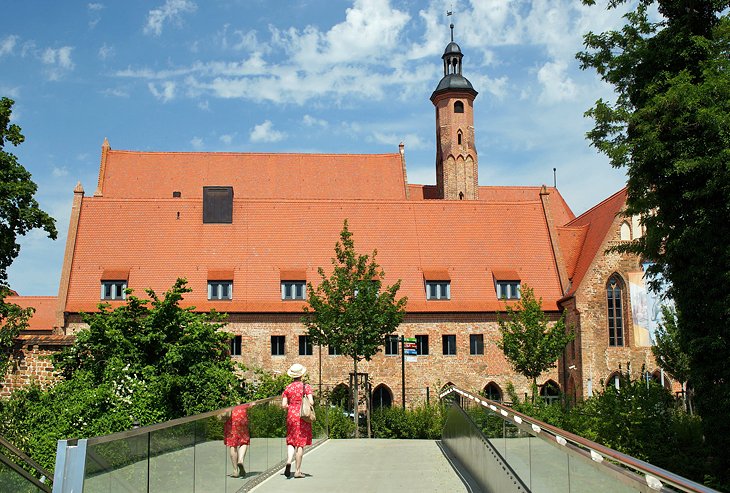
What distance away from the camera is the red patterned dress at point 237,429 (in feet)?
33.9

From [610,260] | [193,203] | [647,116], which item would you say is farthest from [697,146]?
[193,203]

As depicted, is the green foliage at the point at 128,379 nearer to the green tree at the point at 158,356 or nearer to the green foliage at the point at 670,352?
the green tree at the point at 158,356

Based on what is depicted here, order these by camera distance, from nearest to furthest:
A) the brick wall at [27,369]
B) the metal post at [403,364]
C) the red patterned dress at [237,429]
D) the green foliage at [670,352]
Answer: the red patterned dress at [237,429], the brick wall at [27,369], the green foliage at [670,352], the metal post at [403,364]

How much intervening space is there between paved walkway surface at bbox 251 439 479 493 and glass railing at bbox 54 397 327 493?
55cm

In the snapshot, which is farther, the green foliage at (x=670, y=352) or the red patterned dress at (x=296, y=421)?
the green foliage at (x=670, y=352)

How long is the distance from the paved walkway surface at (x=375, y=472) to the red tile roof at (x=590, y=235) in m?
23.8

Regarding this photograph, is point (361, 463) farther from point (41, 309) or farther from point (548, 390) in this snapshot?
point (41, 309)

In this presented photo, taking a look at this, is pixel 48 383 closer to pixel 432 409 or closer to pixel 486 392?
pixel 432 409

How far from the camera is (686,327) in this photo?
1722 centimetres

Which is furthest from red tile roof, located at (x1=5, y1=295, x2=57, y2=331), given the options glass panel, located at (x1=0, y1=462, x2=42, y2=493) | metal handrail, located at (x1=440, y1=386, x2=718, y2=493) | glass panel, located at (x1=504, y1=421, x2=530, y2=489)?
metal handrail, located at (x1=440, y1=386, x2=718, y2=493)

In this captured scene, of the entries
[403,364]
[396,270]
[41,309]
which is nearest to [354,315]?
[403,364]

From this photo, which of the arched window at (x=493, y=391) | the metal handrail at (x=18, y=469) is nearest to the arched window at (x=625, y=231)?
the arched window at (x=493, y=391)

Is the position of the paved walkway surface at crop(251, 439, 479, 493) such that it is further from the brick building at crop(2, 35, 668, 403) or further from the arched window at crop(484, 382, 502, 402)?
the arched window at crop(484, 382, 502, 402)

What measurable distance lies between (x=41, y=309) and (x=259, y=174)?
16992mm
